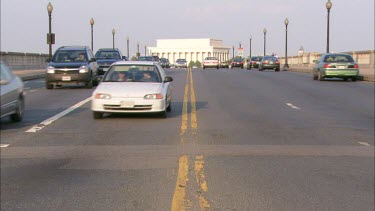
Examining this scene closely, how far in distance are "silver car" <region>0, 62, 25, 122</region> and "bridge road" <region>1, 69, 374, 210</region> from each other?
345 millimetres

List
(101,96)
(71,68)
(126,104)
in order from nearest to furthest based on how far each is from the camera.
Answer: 1. (126,104)
2. (101,96)
3. (71,68)

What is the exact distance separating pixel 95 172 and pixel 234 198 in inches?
94.7

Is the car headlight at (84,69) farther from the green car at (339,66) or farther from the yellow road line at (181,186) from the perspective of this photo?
the yellow road line at (181,186)

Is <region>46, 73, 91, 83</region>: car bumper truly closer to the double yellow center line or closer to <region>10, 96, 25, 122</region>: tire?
<region>10, 96, 25, 122</region>: tire

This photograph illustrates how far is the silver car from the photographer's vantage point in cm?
1180

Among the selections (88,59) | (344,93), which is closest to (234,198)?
(344,93)

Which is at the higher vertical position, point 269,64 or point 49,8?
point 49,8

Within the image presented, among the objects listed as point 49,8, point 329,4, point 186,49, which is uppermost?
point 329,4

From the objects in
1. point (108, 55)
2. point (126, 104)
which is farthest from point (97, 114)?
point (108, 55)

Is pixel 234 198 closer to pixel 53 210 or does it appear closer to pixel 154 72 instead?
pixel 53 210

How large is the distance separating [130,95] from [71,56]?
12754 millimetres

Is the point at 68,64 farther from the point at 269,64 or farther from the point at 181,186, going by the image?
the point at 269,64

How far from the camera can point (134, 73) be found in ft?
47.2

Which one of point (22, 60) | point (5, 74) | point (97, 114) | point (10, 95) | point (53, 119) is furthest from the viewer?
point (22, 60)
